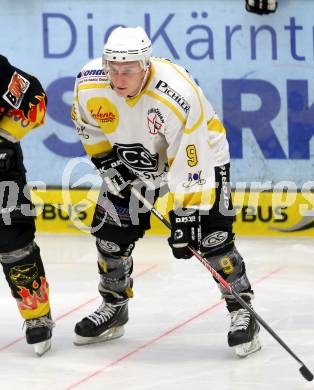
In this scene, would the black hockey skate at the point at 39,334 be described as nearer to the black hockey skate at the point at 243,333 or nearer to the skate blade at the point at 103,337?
the skate blade at the point at 103,337

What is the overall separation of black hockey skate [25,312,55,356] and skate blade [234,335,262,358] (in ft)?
2.49

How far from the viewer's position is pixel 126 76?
472 cm

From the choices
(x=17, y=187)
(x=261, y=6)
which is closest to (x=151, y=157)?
(x=17, y=187)

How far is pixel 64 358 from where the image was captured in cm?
507

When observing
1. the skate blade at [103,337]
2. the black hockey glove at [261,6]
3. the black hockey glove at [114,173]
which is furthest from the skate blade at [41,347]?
the black hockey glove at [261,6]

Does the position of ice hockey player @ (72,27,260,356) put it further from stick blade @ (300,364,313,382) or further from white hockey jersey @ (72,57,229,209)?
stick blade @ (300,364,313,382)

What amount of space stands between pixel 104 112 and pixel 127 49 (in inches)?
11.6

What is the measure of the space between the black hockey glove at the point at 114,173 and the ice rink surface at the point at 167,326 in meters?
0.65

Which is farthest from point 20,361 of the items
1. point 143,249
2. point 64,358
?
point 143,249

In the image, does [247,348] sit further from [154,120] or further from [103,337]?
[154,120]

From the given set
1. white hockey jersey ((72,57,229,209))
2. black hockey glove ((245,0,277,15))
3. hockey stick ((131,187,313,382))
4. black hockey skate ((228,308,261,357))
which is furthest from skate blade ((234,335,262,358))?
black hockey glove ((245,0,277,15))

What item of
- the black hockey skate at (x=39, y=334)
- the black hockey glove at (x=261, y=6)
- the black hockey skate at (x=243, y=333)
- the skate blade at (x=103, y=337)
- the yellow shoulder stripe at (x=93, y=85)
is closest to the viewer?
the yellow shoulder stripe at (x=93, y=85)

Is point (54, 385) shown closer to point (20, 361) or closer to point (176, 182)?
point (20, 361)

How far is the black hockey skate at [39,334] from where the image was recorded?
509 centimetres
